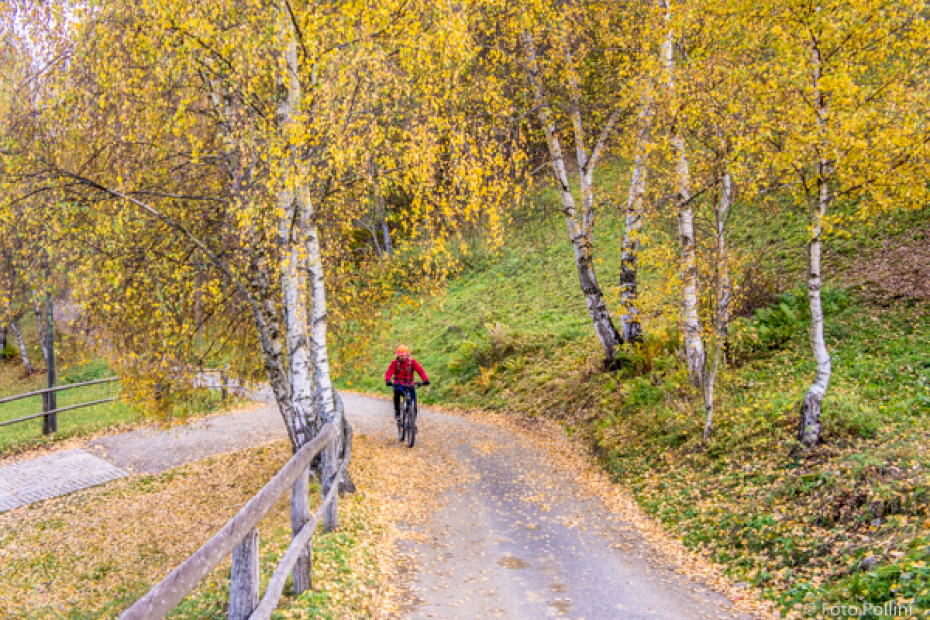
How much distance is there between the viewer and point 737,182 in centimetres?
977

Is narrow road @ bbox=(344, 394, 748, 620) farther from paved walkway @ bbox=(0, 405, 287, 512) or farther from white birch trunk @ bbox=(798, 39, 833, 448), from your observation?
paved walkway @ bbox=(0, 405, 287, 512)

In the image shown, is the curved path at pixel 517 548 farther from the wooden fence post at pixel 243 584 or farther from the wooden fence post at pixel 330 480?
the wooden fence post at pixel 243 584

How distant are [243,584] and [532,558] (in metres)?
4.04

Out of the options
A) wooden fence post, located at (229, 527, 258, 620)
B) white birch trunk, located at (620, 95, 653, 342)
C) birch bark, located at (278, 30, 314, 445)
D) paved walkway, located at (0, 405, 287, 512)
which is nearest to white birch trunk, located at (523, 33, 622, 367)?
white birch trunk, located at (620, 95, 653, 342)

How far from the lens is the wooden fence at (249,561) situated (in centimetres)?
283

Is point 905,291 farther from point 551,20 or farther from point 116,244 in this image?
point 116,244

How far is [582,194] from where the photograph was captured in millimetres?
13203

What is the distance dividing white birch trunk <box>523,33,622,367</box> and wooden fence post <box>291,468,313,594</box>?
908 cm

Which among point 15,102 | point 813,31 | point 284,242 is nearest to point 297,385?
point 284,242

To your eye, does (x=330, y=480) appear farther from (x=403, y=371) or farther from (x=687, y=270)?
(x=687, y=270)

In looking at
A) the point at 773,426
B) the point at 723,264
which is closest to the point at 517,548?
the point at 773,426

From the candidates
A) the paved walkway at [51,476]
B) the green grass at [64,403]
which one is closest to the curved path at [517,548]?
the green grass at [64,403]

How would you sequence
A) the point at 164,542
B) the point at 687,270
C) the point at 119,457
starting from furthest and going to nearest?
the point at 119,457 < the point at 687,270 < the point at 164,542

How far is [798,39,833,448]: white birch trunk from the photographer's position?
8.12 meters
